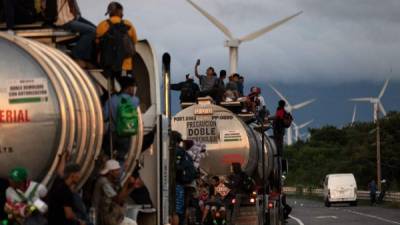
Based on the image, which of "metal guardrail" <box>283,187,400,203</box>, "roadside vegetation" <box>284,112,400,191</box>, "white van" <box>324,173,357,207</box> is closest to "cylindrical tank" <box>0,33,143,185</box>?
"white van" <box>324,173,357,207</box>

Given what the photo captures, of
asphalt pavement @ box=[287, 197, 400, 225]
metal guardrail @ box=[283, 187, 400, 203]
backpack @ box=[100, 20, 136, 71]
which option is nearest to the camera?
backpack @ box=[100, 20, 136, 71]

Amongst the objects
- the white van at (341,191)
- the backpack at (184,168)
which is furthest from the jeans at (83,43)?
the white van at (341,191)

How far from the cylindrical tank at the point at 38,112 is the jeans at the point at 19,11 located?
1.01 metres

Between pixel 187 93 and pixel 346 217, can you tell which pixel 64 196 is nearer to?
pixel 187 93

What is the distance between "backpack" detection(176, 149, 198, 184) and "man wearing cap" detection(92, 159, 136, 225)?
398 centimetres

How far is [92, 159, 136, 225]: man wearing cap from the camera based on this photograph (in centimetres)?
858

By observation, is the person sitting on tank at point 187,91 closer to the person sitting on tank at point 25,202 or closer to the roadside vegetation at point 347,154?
the person sitting on tank at point 25,202

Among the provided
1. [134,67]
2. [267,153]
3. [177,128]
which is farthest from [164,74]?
[267,153]

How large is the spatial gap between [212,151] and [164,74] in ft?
27.6

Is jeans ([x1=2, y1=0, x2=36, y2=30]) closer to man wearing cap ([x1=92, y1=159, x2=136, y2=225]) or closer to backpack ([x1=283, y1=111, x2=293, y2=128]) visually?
man wearing cap ([x1=92, y1=159, x2=136, y2=225])

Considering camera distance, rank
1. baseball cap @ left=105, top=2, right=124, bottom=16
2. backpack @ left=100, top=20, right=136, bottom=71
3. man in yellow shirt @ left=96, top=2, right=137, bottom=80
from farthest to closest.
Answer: baseball cap @ left=105, top=2, right=124, bottom=16, man in yellow shirt @ left=96, top=2, right=137, bottom=80, backpack @ left=100, top=20, right=136, bottom=71

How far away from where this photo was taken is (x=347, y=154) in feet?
334

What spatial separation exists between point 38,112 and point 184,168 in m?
5.41

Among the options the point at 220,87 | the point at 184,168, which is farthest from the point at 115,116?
the point at 220,87
